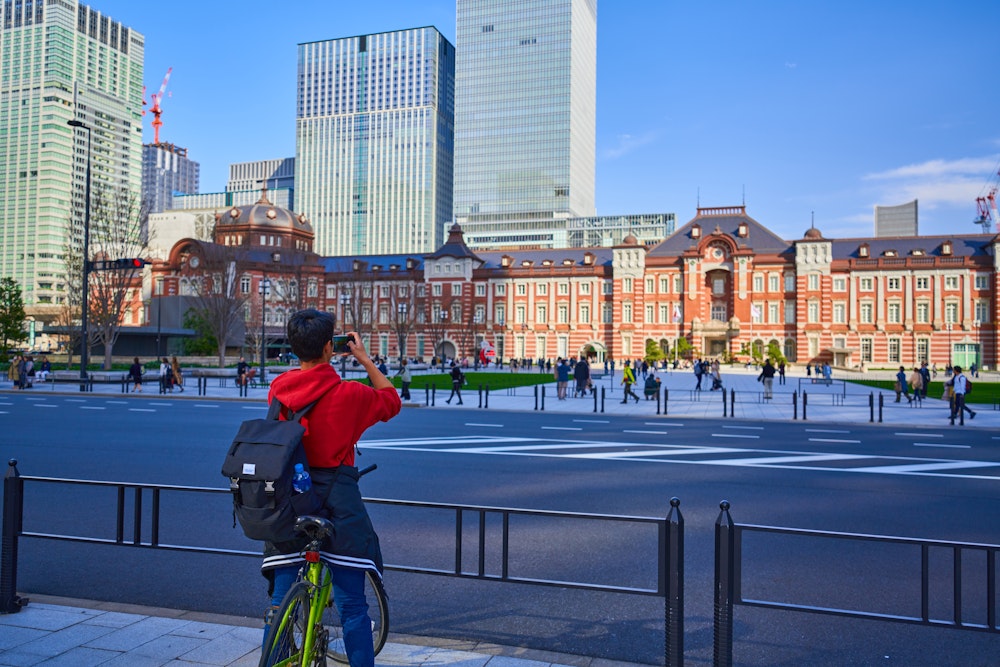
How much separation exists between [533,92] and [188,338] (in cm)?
9095

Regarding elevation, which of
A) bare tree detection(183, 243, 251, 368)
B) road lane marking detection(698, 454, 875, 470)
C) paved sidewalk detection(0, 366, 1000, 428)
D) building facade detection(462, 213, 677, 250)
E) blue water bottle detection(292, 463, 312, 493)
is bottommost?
paved sidewalk detection(0, 366, 1000, 428)

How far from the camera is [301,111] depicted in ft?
537

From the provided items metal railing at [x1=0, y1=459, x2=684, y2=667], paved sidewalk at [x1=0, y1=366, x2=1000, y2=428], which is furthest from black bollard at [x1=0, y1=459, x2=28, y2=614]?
paved sidewalk at [x1=0, y1=366, x2=1000, y2=428]

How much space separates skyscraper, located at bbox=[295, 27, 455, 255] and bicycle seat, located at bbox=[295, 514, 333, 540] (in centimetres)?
15116

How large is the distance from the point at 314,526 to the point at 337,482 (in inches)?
9.5

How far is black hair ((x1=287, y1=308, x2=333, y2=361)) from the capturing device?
3.69 metres

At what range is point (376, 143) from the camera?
156m

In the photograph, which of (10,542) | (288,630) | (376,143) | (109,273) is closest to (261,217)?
(109,273)

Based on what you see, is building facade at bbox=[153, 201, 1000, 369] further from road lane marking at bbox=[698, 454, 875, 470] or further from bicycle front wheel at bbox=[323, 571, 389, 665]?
bicycle front wheel at bbox=[323, 571, 389, 665]

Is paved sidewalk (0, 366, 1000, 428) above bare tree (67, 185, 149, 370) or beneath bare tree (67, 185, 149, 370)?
beneath

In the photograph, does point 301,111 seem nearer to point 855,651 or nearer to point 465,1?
point 465,1

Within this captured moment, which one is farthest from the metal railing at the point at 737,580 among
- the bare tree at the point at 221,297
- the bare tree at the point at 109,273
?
the bare tree at the point at 221,297

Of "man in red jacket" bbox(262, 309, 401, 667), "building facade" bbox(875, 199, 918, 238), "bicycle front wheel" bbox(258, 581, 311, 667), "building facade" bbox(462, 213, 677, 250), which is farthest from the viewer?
"building facade" bbox(462, 213, 677, 250)

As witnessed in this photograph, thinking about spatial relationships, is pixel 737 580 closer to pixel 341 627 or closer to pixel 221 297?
pixel 341 627
